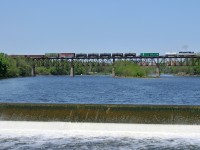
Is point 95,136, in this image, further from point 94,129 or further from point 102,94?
point 102,94

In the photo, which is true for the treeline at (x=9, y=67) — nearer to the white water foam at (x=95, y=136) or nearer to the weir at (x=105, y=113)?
the weir at (x=105, y=113)

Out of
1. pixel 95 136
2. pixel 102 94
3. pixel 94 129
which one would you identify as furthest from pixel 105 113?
pixel 102 94

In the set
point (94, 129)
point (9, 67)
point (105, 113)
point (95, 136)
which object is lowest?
point (9, 67)

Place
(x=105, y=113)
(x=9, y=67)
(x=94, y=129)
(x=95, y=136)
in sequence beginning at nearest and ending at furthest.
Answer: (x=95, y=136) → (x=94, y=129) → (x=105, y=113) → (x=9, y=67)

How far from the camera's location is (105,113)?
34281 mm

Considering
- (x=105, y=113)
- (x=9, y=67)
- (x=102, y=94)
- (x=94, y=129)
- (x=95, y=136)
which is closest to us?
(x=95, y=136)

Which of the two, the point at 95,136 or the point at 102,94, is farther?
the point at 102,94

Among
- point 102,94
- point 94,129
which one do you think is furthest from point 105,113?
point 102,94

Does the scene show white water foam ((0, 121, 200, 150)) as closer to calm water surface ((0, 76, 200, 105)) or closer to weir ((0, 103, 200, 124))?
weir ((0, 103, 200, 124))

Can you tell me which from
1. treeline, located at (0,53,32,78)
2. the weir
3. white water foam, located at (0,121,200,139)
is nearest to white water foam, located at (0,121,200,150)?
white water foam, located at (0,121,200,139)

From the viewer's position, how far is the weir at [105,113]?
33.4 meters

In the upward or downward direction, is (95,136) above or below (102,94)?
above

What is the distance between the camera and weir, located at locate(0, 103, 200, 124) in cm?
3344

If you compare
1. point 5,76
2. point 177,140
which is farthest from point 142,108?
point 5,76
